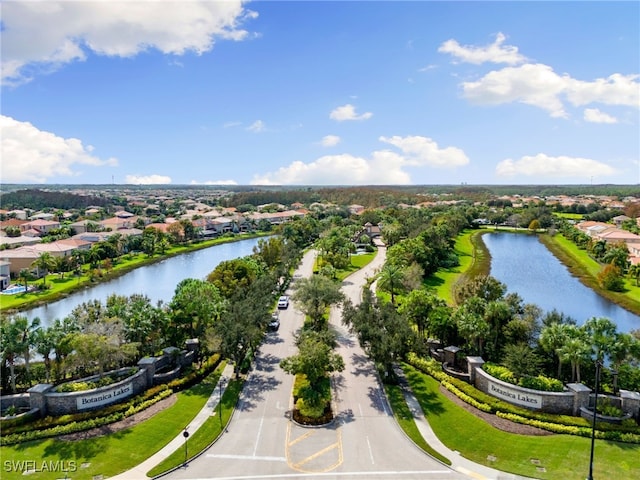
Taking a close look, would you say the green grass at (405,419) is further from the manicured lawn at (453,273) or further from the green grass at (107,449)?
the manicured lawn at (453,273)

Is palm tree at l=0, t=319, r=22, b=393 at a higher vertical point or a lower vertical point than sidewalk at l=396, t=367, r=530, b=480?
higher

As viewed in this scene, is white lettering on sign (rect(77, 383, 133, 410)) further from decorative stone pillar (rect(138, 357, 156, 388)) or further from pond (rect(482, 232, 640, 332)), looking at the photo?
pond (rect(482, 232, 640, 332))

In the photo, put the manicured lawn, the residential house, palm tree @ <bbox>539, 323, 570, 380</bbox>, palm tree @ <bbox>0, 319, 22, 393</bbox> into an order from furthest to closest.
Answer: the residential house → the manicured lawn → palm tree @ <bbox>539, 323, 570, 380</bbox> → palm tree @ <bbox>0, 319, 22, 393</bbox>

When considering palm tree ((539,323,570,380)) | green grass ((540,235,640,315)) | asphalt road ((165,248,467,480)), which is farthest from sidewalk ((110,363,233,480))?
green grass ((540,235,640,315))

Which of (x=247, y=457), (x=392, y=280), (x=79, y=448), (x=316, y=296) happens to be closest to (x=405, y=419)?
(x=247, y=457)

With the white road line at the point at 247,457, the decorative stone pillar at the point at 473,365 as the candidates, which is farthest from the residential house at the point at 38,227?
the decorative stone pillar at the point at 473,365

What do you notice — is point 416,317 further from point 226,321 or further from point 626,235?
point 626,235

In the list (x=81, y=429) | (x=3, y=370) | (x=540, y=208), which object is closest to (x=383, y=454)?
(x=81, y=429)
